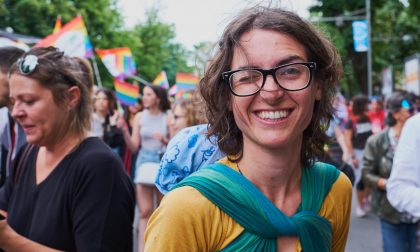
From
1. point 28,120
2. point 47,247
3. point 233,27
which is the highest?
point 233,27

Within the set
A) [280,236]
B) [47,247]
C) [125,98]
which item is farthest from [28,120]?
[125,98]

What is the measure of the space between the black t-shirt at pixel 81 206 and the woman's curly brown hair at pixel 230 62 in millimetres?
595

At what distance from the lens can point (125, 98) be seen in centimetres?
998

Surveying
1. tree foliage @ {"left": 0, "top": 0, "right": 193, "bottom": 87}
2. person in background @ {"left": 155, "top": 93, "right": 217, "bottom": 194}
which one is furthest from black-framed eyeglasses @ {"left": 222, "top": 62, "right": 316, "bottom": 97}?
tree foliage @ {"left": 0, "top": 0, "right": 193, "bottom": 87}

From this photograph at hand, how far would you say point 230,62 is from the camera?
1657 millimetres

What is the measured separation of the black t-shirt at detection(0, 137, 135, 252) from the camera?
216 cm

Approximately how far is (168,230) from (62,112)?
3.93ft

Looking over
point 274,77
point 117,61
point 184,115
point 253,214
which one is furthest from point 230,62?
point 117,61

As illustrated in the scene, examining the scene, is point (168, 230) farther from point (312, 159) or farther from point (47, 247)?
point (47, 247)

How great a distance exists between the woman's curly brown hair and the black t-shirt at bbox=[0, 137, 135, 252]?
595 millimetres

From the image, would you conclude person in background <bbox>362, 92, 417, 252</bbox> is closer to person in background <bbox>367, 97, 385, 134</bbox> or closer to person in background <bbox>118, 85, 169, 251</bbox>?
person in background <bbox>118, 85, 169, 251</bbox>

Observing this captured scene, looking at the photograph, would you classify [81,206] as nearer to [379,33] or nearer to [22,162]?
[22,162]

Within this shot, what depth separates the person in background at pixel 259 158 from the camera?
1.52 meters

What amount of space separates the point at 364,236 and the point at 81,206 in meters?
5.67
